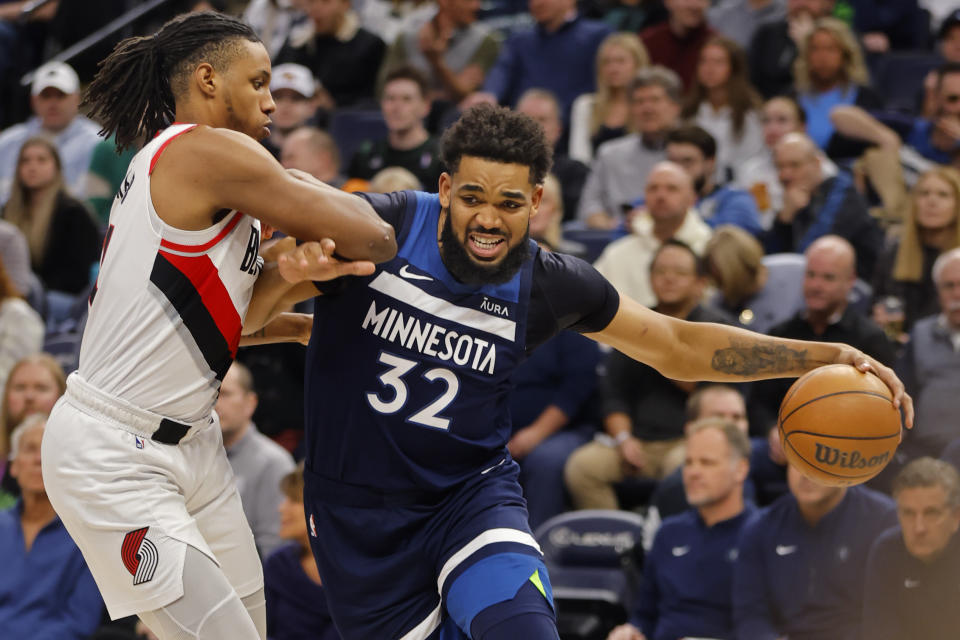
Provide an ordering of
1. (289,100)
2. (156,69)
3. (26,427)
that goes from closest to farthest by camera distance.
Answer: (156,69) < (26,427) < (289,100)

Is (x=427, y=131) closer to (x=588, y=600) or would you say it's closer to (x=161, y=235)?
(x=588, y=600)

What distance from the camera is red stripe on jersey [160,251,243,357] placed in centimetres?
367

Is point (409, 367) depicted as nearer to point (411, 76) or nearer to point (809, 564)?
point (809, 564)

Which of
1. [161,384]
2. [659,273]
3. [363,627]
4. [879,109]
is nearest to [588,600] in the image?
[659,273]

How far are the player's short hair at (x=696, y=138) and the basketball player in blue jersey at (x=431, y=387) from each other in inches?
190

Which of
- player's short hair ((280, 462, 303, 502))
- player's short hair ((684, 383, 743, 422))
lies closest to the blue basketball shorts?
player's short hair ((280, 462, 303, 502))

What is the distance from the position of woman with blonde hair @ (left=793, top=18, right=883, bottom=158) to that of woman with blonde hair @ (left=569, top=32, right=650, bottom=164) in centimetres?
120

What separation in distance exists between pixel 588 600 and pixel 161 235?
3.77 m

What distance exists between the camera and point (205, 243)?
370 centimetres

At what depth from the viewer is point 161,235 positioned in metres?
3.64

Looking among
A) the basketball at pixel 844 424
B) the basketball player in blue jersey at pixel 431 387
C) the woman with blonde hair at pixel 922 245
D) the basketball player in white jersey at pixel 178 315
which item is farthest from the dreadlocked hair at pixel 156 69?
the woman with blonde hair at pixel 922 245

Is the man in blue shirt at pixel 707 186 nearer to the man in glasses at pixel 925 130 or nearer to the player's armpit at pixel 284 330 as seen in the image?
the man in glasses at pixel 925 130

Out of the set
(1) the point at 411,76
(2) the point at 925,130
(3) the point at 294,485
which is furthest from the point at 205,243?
(2) the point at 925,130

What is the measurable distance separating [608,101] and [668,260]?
2784 mm
